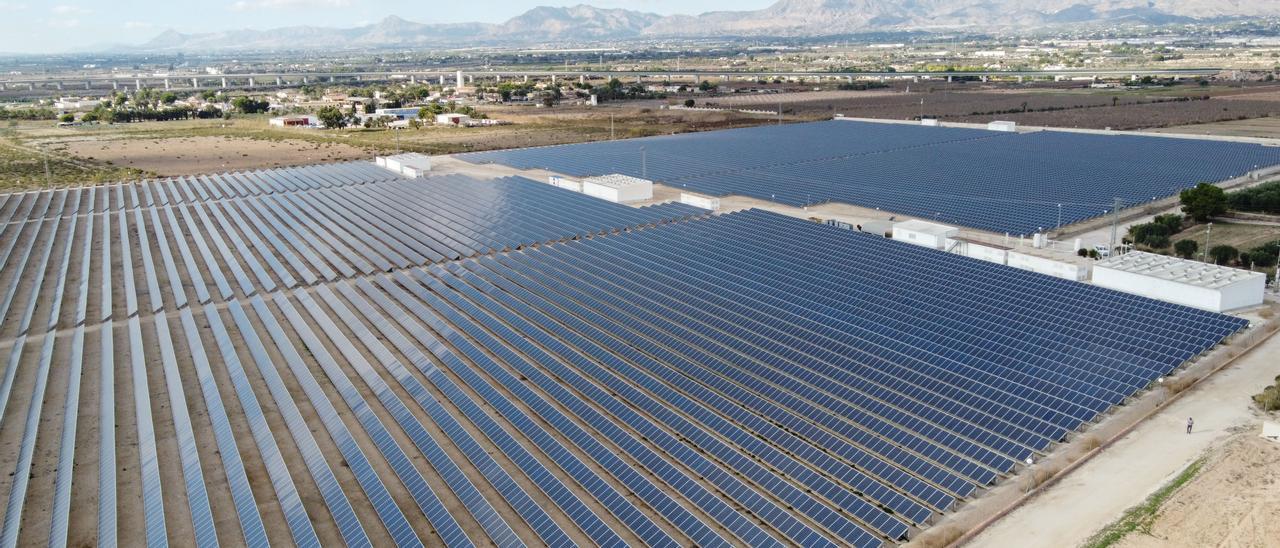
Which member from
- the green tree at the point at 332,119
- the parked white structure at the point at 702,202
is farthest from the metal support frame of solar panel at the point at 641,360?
the green tree at the point at 332,119

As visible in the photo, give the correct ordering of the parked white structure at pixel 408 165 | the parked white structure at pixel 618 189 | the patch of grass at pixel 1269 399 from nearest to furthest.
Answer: the patch of grass at pixel 1269 399 < the parked white structure at pixel 618 189 < the parked white structure at pixel 408 165

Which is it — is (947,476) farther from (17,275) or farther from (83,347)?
(17,275)

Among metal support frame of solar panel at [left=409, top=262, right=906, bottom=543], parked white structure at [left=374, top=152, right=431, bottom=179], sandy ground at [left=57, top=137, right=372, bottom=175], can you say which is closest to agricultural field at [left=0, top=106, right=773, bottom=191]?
sandy ground at [left=57, top=137, right=372, bottom=175]

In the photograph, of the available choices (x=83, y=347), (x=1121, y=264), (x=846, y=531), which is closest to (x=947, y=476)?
(x=846, y=531)

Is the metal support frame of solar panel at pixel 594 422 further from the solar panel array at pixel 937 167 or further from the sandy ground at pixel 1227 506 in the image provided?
the solar panel array at pixel 937 167

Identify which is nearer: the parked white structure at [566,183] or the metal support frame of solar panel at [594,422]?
the metal support frame of solar panel at [594,422]

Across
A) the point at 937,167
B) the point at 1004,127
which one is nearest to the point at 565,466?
the point at 937,167
